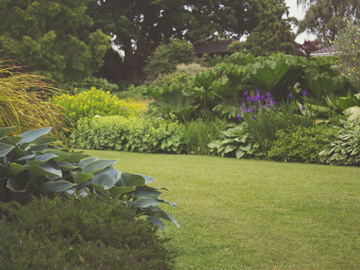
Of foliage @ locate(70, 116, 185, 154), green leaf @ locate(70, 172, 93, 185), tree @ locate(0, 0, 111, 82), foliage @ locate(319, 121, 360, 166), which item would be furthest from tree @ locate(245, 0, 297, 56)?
green leaf @ locate(70, 172, 93, 185)

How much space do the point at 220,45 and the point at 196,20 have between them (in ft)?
12.9

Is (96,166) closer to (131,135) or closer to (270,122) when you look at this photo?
Answer: (270,122)

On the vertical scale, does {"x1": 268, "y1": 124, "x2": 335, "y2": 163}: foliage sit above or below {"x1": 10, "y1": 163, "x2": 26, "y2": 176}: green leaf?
below

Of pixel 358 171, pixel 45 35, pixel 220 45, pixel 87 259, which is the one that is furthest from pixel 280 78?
pixel 220 45

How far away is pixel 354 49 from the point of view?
41.1 ft

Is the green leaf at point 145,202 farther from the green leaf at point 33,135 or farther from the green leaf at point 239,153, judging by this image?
the green leaf at point 239,153

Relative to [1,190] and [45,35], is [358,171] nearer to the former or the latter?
[1,190]

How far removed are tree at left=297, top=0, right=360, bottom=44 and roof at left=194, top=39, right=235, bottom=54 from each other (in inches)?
277

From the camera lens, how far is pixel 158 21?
107ft

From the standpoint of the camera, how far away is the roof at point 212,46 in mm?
33125

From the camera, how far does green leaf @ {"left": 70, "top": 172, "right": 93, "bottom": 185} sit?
90.6 inches

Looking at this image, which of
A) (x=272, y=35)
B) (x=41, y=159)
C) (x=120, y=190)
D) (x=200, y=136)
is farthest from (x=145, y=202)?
(x=272, y=35)

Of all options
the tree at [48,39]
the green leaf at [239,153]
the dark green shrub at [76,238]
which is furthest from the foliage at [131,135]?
the tree at [48,39]

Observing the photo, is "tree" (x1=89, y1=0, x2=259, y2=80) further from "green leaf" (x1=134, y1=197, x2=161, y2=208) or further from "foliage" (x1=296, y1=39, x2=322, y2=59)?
"green leaf" (x1=134, y1=197, x2=161, y2=208)
